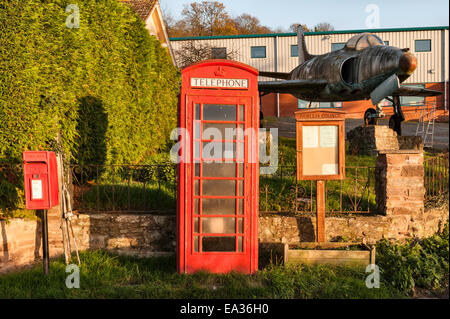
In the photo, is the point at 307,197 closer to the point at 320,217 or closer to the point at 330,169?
the point at 320,217

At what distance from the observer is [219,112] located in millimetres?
4918

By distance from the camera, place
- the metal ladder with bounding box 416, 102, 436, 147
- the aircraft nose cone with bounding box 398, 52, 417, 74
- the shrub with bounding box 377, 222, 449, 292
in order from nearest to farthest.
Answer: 1. the shrub with bounding box 377, 222, 449, 292
2. the aircraft nose cone with bounding box 398, 52, 417, 74
3. the metal ladder with bounding box 416, 102, 436, 147

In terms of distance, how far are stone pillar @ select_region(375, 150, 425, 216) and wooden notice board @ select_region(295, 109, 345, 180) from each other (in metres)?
0.96

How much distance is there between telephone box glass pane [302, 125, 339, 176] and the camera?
5.66m

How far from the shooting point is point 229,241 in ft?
16.7

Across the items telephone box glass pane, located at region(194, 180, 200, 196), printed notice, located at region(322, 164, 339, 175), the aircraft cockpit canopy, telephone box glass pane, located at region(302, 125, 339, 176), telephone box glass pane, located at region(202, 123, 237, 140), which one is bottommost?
telephone box glass pane, located at region(194, 180, 200, 196)

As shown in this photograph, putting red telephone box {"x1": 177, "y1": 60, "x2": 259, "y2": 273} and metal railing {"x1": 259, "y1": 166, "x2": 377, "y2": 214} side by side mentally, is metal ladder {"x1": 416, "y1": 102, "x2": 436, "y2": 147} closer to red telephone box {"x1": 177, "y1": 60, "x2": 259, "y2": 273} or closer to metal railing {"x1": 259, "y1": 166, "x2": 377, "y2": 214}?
metal railing {"x1": 259, "y1": 166, "x2": 377, "y2": 214}

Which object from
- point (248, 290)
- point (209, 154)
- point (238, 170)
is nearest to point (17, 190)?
point (209, 154)

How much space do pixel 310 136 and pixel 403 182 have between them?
1875 mm

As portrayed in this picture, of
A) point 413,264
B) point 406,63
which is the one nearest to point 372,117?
point 406,63

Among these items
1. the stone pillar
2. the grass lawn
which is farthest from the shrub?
the stone pillar

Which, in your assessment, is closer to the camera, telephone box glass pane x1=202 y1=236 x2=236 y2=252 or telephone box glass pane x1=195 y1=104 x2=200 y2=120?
telephone box glass pane x1=195 y1=104 x2=200 y2=120

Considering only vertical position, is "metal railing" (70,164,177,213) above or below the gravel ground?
below
